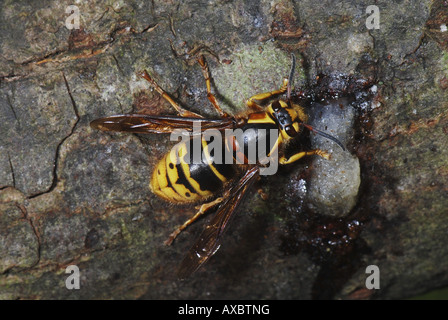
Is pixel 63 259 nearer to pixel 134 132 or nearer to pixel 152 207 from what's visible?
pixel 152 207

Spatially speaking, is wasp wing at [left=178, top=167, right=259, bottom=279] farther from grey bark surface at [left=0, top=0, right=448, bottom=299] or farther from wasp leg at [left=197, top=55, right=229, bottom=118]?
wasp leg at [left=197, top=55, right=229, bottom=118]

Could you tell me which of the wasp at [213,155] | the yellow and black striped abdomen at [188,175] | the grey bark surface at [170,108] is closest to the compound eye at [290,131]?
the wasp at [213,155]

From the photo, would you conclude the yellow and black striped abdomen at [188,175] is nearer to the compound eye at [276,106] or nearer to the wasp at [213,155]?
the wasp at [213,155]

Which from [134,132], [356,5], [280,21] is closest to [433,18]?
[356,5]

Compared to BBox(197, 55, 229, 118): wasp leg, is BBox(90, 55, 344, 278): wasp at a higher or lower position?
lower

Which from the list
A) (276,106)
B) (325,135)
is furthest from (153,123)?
(325,135)

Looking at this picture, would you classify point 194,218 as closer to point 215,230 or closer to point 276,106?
point 215,230

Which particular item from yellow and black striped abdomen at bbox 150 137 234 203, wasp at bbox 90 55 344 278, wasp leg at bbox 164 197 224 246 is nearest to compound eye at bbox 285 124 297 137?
wasp at bbox 90 55 344 278
